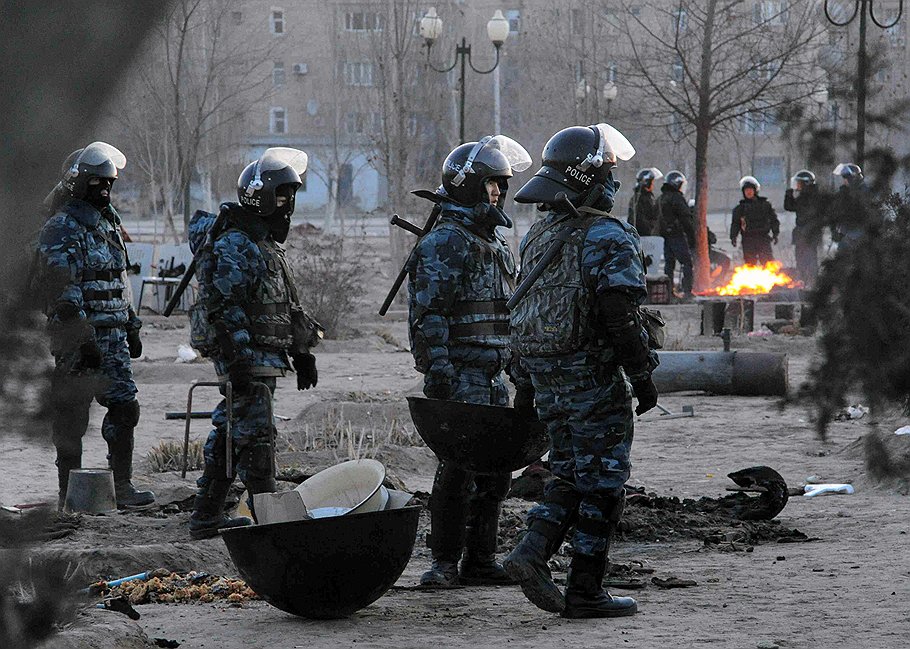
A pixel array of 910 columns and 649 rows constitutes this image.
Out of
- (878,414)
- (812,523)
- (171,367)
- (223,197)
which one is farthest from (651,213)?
(223,197)

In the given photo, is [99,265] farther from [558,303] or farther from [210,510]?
[558,303]

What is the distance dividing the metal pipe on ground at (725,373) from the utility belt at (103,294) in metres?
6.36

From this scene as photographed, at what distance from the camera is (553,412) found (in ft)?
19.4

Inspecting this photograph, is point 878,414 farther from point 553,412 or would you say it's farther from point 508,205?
point 508,205

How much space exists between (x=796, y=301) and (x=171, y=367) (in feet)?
33.5

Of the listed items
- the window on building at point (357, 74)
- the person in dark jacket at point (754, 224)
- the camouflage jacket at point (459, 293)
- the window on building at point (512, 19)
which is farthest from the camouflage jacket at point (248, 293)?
the window on building at point (512, 19)

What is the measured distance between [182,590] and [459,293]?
1.87m

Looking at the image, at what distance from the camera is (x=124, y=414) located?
29.0 feet

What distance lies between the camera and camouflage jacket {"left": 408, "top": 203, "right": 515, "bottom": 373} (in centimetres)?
666

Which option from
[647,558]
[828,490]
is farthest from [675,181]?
[647,558]

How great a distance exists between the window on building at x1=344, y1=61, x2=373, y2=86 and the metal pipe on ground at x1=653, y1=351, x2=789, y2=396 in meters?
27.5

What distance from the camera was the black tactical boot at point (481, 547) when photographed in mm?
6758

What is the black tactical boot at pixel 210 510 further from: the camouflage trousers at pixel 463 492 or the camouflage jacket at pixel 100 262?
the camouflage trousers at pixel 463 492

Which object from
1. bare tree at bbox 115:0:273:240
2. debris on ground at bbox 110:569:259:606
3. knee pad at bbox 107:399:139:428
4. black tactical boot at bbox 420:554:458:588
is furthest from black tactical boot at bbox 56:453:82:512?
bare tree at bbox 115:0:273:240
